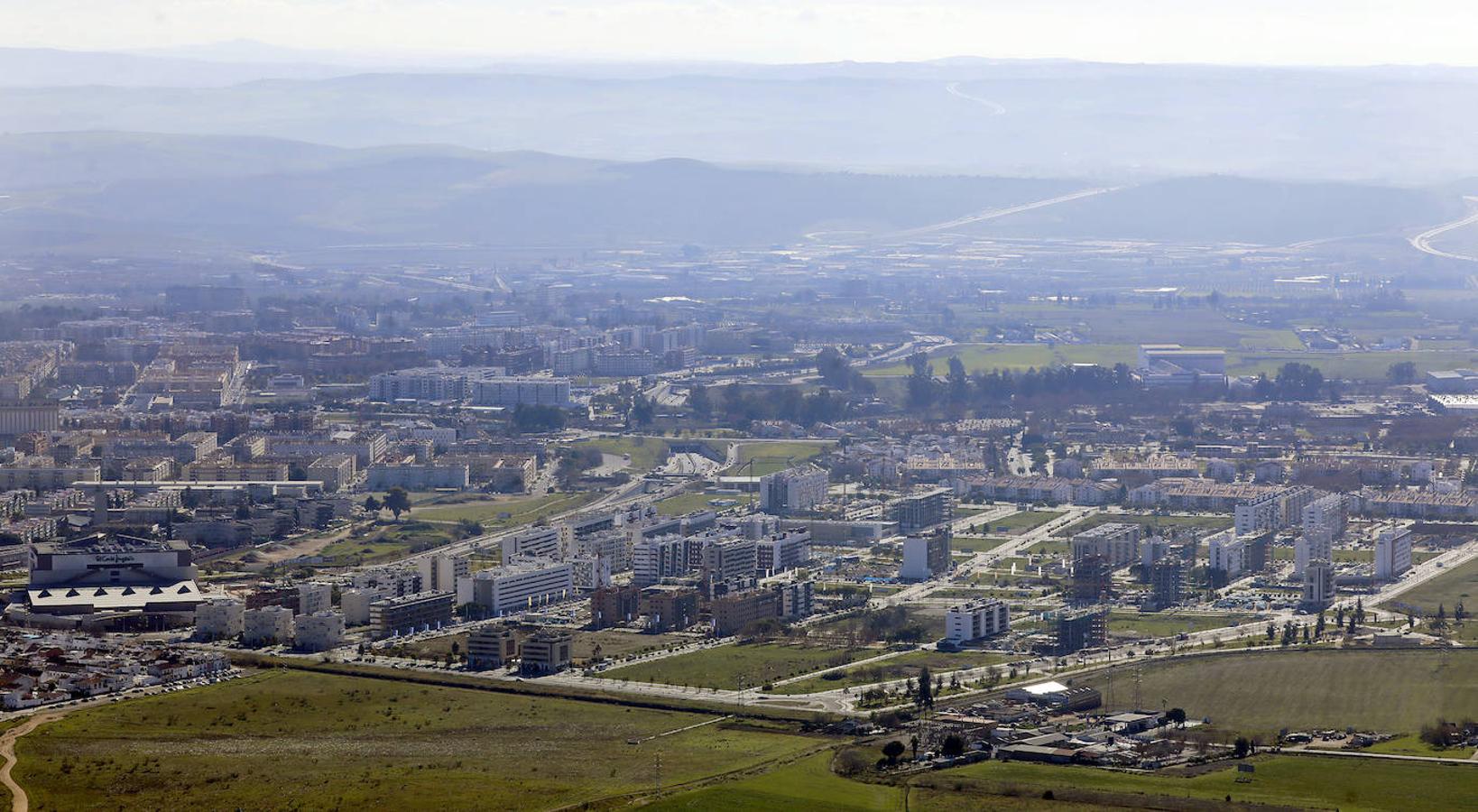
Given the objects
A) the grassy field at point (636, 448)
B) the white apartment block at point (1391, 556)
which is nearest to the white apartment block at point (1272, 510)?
the white apartment block at point (1391, 556)

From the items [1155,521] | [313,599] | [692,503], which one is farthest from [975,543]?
[313,599]

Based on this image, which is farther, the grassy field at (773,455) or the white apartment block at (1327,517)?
the grassy field at (773,455)

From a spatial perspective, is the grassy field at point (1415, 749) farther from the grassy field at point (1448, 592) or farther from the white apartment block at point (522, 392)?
the white apartment block at point (522, 392)

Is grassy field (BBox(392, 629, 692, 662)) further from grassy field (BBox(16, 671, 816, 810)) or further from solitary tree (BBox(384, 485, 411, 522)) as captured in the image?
solitary tree (BBox(384, 485, 411, 522))

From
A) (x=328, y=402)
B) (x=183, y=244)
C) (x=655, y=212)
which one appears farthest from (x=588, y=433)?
(x=655, y=212)

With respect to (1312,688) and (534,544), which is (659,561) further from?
(1312,688)

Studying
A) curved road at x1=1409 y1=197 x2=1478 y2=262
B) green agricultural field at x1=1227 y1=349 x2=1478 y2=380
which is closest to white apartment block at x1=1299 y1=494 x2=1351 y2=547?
green agricultural field at x1=1227 y1=349 x2=1478 y2=380

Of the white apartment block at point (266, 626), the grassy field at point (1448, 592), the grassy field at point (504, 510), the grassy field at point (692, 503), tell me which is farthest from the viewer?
the grassy field at point (692, 503)
